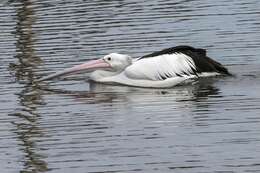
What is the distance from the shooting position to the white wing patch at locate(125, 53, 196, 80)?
14492mm

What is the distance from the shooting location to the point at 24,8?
64.1ft

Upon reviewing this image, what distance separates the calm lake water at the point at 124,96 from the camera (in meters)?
10.6

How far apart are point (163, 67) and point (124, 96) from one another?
2.93ft

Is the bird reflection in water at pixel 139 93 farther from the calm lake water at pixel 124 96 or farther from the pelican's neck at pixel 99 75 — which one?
the pelican's neck at pixel 99 75

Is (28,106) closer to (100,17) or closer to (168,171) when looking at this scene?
(168,171)

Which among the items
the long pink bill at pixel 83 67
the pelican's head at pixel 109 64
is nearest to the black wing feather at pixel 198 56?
the pelican's head at pixel 109 64

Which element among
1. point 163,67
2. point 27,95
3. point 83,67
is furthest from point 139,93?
point 27,95

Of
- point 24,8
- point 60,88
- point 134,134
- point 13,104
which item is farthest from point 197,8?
point 134,134

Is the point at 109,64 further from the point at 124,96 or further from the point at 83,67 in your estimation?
the point at 124,96

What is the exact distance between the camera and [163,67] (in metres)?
14.6

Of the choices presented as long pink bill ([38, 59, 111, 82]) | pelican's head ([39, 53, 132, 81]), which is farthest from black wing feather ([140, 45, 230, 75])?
long pink bill ([38, 59, 111, 82])

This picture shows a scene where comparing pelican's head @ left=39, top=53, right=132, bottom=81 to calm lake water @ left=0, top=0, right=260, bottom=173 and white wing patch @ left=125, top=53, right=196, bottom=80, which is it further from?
white wing patch @ left=125, top=53, right=196, bottom=80

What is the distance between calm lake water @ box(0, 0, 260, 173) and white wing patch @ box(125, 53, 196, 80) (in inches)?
9.8

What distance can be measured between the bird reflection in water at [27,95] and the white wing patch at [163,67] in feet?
4.15
